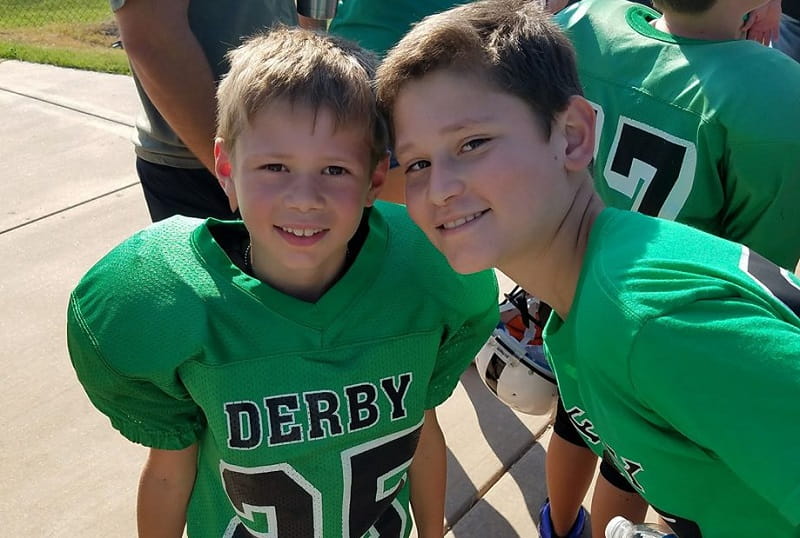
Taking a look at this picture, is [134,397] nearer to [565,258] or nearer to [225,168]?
[225,168]

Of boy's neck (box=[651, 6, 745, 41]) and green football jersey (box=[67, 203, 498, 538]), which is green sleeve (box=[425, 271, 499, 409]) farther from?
boy's neck (box=[651, 6, 745, 41])

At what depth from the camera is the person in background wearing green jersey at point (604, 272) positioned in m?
0.99

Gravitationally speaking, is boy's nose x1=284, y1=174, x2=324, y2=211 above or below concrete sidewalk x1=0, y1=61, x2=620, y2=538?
above

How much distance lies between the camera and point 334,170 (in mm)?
1425

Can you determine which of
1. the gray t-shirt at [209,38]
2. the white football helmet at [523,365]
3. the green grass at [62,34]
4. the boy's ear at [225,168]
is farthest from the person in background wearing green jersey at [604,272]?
the green grass at [62,34]

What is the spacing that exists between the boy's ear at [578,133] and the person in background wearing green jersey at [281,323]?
0.99ft

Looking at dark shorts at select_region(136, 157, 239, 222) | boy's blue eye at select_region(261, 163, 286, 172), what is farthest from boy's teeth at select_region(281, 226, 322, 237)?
dark shorts at select_region(136, 157, 239, 222)

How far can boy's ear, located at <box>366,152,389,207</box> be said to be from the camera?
4.93 feet

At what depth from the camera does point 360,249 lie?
60.4 inches

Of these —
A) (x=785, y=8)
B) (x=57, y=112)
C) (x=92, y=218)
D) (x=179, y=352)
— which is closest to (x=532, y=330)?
(x=179, y=352)

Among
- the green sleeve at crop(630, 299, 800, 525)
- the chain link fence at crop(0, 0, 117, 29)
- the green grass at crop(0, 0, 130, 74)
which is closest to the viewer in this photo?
the green sleeve at crop(630, 299, 800, 525)

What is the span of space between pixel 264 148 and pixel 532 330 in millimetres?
1197

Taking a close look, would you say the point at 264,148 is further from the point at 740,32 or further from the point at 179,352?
the point at 740,32

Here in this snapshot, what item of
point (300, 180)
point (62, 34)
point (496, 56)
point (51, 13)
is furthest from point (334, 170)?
point (51, 13)
